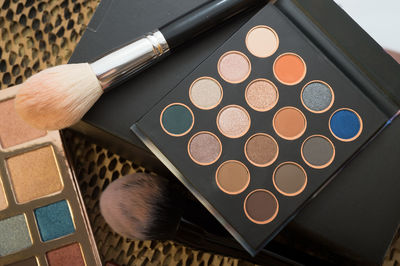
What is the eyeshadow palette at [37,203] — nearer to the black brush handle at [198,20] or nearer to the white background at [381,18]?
the black brush handle at [198,20]

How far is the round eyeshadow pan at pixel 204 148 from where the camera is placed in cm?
51

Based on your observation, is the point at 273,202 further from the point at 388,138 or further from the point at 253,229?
the point at 388,138

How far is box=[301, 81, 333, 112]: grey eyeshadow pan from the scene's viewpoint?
0.52 metres

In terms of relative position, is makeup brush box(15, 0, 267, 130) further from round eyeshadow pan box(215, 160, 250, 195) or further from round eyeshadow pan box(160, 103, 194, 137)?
round eyeshadow pan box(215, 160, 250, 195)

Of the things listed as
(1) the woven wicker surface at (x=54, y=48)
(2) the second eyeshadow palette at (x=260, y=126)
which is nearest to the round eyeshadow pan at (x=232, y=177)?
(2) the second eyeshadow palette at (x=260, y=126)

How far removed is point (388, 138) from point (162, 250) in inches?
16.6

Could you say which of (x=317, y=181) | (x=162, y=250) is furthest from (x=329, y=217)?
(x=162, y=250)

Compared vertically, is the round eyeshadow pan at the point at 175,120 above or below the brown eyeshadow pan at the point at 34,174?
below

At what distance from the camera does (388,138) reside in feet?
1.73

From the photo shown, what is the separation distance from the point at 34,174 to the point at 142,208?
0.79ft

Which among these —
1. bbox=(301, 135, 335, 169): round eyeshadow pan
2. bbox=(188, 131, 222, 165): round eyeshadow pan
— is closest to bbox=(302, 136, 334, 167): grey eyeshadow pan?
bbox=(301, 135, 335, 169): round eyeshadow pan

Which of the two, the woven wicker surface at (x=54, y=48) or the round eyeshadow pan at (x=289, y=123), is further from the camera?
the woven wicker surface at (x=54, y=48)

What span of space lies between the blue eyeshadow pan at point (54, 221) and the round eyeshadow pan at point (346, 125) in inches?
17.6

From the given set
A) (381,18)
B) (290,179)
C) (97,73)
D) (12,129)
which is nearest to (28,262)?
(12,129)
